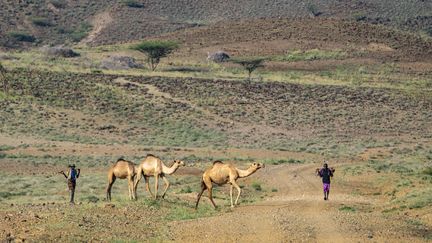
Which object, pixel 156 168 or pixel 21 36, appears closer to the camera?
pixel 156 168

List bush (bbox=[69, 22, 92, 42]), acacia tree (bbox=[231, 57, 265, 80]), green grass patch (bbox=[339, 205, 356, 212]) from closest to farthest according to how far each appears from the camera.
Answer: green grass patch (bbox=[339, 205, 356, 212]) < acacia tree (bbox=[231, 57, 265, 80]) < bush (bbox=[69, 22, 92, 42])

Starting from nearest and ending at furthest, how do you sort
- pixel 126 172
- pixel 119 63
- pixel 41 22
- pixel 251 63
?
pixel 126 172, pixel 251 63, pixel 119 63, pixel 41 22

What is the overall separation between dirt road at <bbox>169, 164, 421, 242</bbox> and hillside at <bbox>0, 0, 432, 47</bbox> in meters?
102

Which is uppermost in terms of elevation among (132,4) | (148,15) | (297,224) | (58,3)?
(132,4)

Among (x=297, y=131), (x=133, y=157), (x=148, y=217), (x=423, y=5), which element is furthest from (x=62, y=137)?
(x=423, y=5)

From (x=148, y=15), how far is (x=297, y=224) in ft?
396

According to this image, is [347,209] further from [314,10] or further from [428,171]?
Result: [314,10]

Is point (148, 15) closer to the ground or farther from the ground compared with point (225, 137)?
farther from the ground

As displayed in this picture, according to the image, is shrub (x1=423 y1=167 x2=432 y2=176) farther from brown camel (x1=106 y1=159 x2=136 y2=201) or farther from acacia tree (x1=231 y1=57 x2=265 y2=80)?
acacia tree (x1=231 y1=57 x2=265 y2=80)

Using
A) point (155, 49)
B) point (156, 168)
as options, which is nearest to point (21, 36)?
point (155, 49)

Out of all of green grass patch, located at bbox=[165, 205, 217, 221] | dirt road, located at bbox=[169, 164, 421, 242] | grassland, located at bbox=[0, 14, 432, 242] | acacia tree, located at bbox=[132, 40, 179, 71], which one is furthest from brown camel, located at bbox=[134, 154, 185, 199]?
acacia tree, located at bbox=[132, 40, 179, 71]

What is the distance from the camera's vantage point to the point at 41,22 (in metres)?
135

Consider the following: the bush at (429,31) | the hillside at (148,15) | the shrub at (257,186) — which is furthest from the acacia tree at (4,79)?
the bush at (429,31)

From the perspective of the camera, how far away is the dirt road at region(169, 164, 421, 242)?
21719mm
